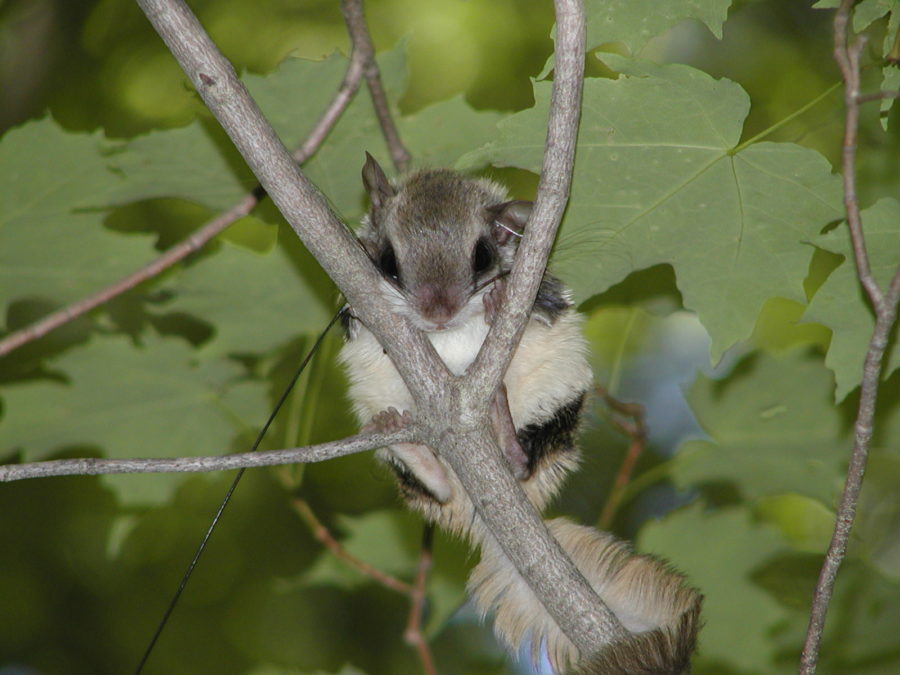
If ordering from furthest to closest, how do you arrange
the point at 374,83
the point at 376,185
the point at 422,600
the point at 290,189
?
the point at 422,600, the point at 374,83, the point at 376,185, the point at 290,189

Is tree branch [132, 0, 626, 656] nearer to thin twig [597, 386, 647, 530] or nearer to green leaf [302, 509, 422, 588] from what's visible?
thin twig [597, 386, 647, 530]

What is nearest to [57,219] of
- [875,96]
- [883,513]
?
[875,96]

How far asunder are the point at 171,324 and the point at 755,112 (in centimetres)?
375

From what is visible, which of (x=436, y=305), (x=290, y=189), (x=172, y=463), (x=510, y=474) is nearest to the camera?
(x=172, y=463)

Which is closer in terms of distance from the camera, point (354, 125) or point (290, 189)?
point (290, 189)

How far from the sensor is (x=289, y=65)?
2805 mm

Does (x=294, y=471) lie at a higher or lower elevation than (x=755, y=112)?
lower

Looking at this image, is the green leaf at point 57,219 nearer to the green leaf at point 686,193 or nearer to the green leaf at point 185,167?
the green leaf at point 185,167

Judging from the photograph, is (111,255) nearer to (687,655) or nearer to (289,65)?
(289,65)

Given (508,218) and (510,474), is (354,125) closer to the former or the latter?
(508,218)

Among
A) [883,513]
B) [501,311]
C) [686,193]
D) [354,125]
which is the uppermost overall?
[354,125]

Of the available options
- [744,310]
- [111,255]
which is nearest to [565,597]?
[744,310]

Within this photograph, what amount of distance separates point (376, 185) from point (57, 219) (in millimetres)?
1206

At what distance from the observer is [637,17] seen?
2217 millimetres
